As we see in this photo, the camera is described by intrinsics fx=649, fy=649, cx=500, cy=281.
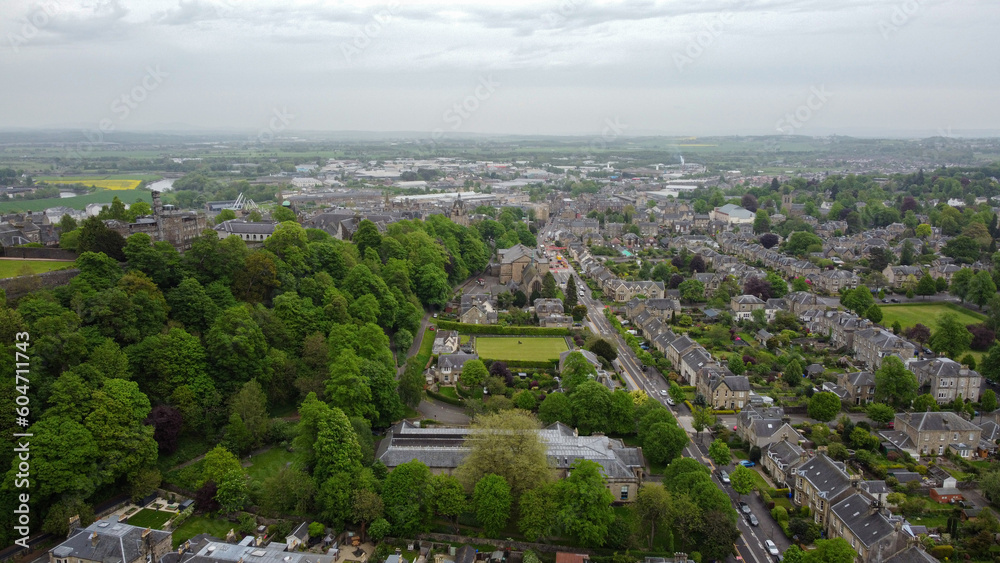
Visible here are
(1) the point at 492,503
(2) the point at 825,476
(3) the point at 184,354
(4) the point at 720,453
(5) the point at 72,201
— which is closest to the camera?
(1) the point at 492,503

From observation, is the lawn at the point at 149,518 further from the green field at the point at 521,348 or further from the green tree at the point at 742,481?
the green tree at the point at 742,481

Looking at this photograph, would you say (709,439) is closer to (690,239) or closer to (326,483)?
(326,483)

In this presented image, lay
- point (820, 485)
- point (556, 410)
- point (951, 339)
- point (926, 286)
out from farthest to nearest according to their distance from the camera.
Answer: point (926, 286) < point (951, 339) < point (556, 410) < point (820, 485)

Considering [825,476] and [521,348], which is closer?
[825,476]

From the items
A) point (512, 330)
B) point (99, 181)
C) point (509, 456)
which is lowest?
point (512, 330)

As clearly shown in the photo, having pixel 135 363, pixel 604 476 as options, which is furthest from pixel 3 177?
pixel 604 476

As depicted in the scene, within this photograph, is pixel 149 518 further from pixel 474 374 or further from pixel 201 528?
pixel 474 374

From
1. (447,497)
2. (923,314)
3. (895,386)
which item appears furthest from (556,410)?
(923,314)
